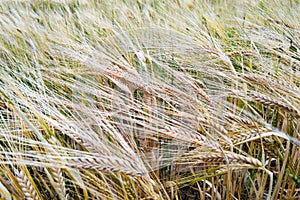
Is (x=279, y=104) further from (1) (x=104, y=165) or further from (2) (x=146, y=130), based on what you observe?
(1) (x=104, y=165)

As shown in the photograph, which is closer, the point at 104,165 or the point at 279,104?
the point at 104,165

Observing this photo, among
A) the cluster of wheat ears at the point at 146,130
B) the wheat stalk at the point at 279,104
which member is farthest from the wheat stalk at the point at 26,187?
the wheat stalk at the point at 279,104

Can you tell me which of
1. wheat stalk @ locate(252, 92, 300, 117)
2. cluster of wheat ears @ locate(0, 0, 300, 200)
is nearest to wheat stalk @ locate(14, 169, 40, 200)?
cluster of wheat ears @ locate(0, 0, 300, 200)

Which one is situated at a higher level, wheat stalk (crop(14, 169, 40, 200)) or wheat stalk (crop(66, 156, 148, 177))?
wheat stalk (crop(66, 156, 148, 177))

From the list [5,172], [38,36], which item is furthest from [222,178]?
[38,36]

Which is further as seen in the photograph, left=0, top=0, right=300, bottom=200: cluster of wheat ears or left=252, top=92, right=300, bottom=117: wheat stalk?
left=252, top=92, right=300, bottom=117: wheat stalk

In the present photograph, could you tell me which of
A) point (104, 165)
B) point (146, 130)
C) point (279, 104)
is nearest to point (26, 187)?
point (104, 165)

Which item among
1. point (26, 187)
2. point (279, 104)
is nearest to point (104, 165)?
point (26, 187)

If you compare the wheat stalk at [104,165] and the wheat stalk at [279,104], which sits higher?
the wheat stalk at [279,104]

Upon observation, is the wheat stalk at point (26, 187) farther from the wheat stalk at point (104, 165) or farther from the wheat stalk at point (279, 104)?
the wheat stalk at point (279, 104)

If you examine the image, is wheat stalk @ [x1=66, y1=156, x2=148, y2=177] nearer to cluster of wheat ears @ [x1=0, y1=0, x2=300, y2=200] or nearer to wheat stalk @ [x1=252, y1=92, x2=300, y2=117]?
cluster of wheat ears @ [x1=0, y1=0, x2=300, y2=200]

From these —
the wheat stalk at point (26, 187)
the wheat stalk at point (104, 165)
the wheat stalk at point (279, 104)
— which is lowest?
the wheat stalk at point (26, 187)

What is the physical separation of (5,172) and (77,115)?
0.62 feet

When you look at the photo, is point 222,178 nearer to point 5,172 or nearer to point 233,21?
point 5,172
